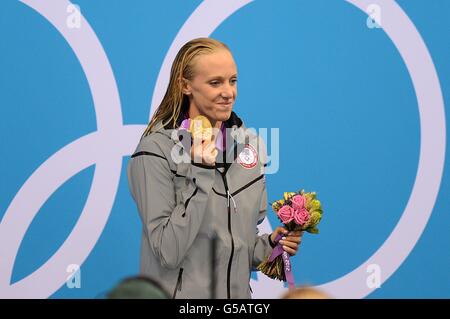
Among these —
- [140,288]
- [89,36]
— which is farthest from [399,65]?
[140,288]

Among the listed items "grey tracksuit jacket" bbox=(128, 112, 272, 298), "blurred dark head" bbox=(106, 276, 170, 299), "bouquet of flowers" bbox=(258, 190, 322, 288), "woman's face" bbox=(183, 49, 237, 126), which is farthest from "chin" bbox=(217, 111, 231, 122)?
"blurred dark head" bbox=(106, 276, 170, 299)

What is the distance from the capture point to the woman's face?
3.07 meters

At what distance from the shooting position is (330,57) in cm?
443

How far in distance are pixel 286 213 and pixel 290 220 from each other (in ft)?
0.10

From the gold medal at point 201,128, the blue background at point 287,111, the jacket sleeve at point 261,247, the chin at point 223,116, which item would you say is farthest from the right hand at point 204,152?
the blue background at point 287,111

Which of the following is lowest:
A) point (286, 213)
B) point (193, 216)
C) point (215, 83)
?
point (193, 216)

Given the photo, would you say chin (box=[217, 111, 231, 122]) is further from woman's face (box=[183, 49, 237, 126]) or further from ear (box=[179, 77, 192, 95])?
ear (box=[179, 77, 192, 95])

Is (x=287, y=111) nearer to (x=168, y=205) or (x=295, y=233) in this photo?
(x=295, y=233)

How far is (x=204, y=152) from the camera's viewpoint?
9.53 feet

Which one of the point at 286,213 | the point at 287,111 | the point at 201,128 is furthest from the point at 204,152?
the point at 287,111

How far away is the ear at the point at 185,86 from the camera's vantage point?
3.13 m

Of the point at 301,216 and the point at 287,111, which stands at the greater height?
the point at 287,111
